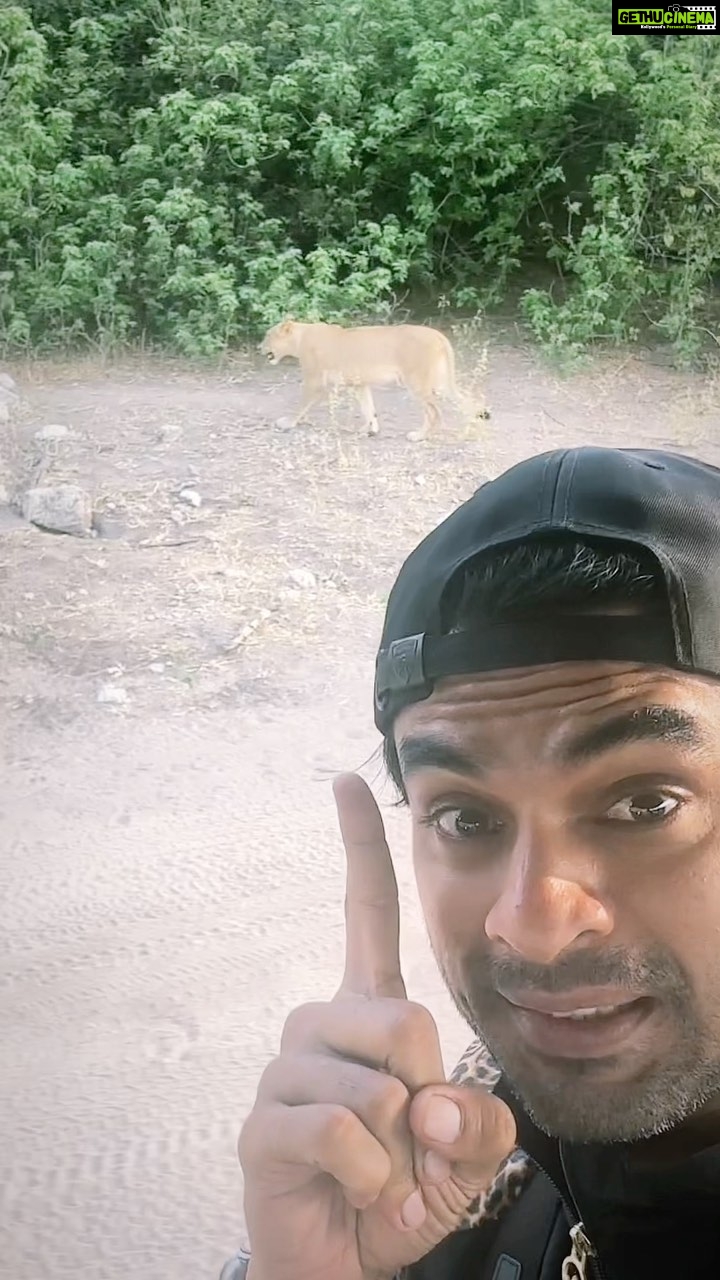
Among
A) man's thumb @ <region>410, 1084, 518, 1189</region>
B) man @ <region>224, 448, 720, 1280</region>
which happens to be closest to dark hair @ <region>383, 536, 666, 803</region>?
man @ <region>224, 448, 720, 1280</region>

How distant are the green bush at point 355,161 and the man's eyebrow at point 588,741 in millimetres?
664

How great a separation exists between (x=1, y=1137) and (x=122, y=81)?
125cm

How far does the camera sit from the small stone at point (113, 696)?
5.13 feet

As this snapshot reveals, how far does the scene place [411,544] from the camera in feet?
5.20

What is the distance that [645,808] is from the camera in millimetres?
1146

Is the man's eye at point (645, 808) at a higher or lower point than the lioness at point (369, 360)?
lower

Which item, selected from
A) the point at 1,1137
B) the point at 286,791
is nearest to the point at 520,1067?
the point at 286,791

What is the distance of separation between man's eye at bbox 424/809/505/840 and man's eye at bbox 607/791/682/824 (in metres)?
0.11

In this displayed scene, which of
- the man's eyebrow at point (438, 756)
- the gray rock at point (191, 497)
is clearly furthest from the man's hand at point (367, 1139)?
the gray rock at point (191, 497)

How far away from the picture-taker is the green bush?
161 cm

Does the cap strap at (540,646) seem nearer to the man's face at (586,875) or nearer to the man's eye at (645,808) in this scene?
the man's face at (586,875)

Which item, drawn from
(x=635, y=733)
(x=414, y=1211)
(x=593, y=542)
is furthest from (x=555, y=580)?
(x=414, y=1211)

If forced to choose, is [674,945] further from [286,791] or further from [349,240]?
[349,240]

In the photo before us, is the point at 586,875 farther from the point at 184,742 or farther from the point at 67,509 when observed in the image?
the point at 67,509
